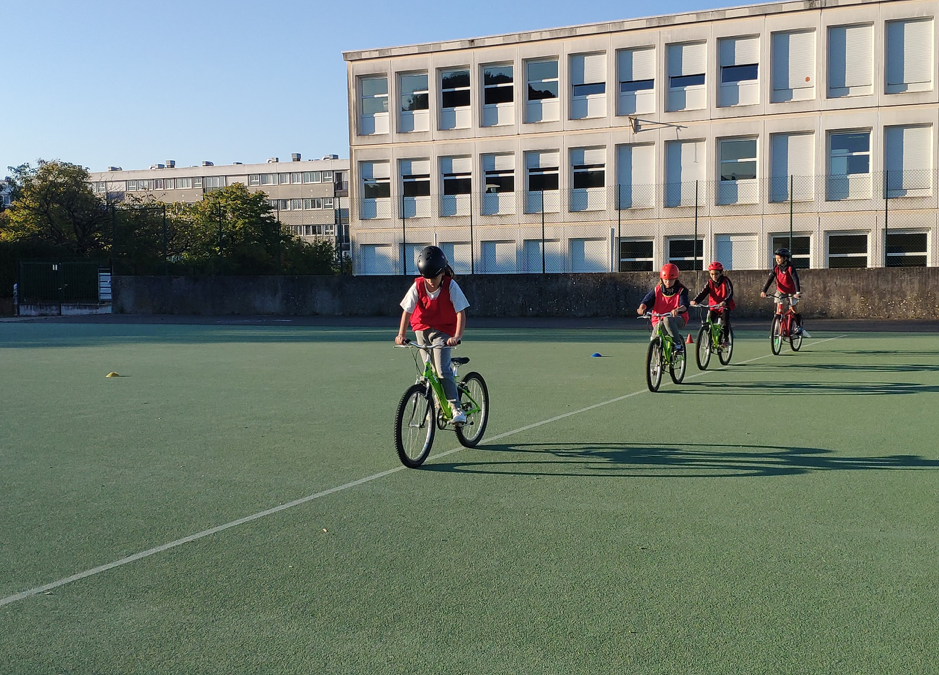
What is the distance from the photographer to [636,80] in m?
41.4

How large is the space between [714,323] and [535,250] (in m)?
27.6

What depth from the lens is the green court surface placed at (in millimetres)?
3914

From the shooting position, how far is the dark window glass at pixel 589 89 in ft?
138

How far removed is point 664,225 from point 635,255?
188 cm

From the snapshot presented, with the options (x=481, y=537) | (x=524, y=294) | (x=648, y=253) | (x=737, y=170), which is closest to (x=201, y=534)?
(x=481, y=537)

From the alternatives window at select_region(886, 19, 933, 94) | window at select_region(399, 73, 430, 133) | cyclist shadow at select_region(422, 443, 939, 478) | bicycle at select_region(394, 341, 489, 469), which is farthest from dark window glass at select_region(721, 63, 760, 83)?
bicycle at select_region(394, 341, 489, 469)

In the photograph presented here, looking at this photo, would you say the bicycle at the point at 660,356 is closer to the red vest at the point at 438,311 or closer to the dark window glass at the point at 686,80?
the red vest at the point at 438,311

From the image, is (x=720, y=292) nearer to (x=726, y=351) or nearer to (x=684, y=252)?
(x=726, y=351)

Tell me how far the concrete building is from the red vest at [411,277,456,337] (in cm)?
2790

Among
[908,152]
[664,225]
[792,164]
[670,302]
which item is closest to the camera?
[670,302]

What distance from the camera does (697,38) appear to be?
1578 inches

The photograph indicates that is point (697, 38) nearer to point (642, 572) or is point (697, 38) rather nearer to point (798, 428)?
point (798, 428)

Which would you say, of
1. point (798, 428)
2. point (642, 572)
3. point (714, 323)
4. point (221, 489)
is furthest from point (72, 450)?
point (714, 323)

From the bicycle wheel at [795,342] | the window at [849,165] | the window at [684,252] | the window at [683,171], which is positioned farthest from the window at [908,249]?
the bicycle wheel at [795,342]
